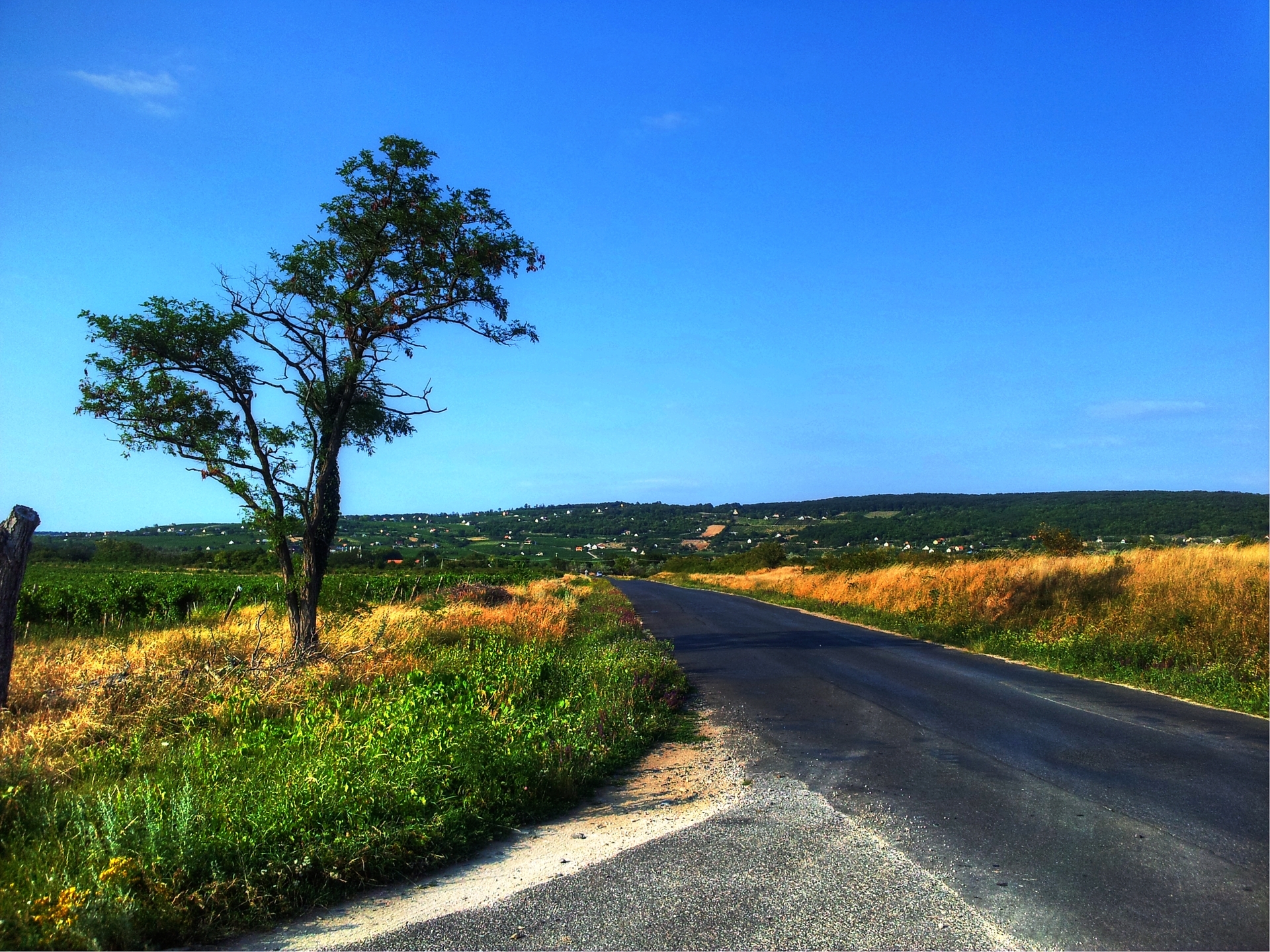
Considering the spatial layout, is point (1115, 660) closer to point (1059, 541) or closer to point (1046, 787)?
point (1046, 787)

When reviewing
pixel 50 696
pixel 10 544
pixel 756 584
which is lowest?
pixel 756 584

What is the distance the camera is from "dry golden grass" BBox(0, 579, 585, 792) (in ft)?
23.0

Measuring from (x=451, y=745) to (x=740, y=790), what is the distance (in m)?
2.40

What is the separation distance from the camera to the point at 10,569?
7004mm

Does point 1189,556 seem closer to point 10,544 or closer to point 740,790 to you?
point 740,790

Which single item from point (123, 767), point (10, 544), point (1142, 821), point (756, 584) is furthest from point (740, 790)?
point (756, 584)

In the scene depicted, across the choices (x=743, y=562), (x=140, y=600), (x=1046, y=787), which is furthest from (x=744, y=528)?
(x=1046, y=787)

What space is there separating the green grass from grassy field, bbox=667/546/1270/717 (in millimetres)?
21

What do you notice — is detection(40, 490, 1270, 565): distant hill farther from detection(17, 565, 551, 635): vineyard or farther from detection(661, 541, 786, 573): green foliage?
detection(661, 541, 786, 573): green foliage

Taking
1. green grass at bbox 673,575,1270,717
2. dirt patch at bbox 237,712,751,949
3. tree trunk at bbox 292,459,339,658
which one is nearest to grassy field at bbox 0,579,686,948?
dirt patch at bbox 237,712,751,949

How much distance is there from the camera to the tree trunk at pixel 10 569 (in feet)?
22.9

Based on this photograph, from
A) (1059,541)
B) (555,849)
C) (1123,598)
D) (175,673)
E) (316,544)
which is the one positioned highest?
(316,544)

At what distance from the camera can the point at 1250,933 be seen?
3.65 metres

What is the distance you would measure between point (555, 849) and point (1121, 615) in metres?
13.2
